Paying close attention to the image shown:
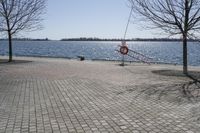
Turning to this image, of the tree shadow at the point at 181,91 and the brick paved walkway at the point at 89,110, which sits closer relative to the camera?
the brick paved walkway at the point at 89,110

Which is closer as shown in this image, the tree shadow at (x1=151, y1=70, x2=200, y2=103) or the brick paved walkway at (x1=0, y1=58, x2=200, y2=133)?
the brick paved walkway at (x1=0, y1=58, x2=200, y2=133)

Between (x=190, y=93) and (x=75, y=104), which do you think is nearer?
(x=75, y=104)

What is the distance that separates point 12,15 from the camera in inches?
894

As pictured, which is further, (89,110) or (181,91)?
(181,91)

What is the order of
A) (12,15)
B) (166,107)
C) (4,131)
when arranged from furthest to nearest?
(12,15), (166,107), (4,131)

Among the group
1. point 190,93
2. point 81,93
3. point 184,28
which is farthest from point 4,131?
point 184,28

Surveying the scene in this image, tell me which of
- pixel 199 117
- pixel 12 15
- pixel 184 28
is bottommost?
pixel 199 117

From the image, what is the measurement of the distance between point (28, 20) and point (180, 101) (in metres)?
17.5

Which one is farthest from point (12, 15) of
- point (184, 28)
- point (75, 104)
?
point (75, 104)

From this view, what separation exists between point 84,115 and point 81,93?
9.09 ft

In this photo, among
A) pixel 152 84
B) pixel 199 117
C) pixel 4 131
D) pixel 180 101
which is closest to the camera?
pixel 4 131

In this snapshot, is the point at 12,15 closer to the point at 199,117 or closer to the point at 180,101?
the point at 180,101

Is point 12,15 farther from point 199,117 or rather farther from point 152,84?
point 199,117

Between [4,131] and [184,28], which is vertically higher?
[184,28]
